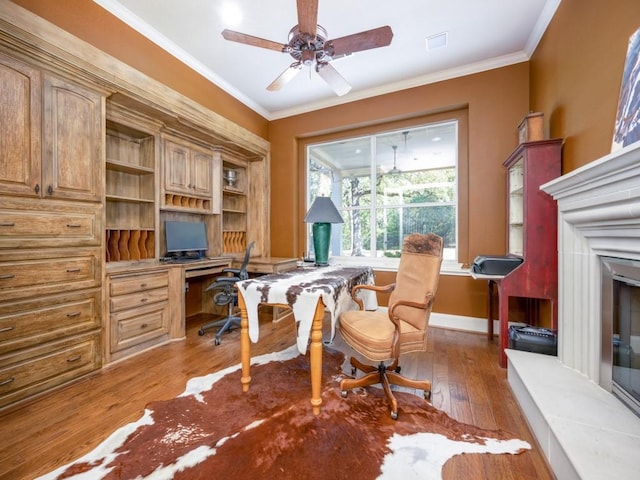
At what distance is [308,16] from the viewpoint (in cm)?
173

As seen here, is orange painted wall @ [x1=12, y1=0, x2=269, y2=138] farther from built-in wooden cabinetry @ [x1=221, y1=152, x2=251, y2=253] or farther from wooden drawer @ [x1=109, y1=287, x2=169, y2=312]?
wooden drawer @ [x1=109, y1=287, x2=169, y2=312]

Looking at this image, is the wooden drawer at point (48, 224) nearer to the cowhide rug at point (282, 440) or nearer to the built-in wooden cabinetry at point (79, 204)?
the built-in wooden cabinetry at point (79, 204)

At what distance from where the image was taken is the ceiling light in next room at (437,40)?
106 inches

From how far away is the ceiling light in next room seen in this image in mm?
2705

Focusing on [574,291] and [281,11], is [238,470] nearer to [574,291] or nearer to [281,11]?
[574,291]

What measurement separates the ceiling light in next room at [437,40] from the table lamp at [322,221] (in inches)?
77.2

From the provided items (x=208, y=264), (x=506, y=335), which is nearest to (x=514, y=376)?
(x=506, y=335)

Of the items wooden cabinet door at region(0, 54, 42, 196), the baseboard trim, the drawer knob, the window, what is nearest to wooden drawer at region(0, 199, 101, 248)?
wooden cabinet door at region(0, 54, 42, 196)

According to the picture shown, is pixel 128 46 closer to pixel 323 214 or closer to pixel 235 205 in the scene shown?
pixel 235 205

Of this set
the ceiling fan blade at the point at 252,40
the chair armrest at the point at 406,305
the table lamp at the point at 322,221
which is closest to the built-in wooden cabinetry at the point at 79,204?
the ceiling fan blade at the point at 252,40

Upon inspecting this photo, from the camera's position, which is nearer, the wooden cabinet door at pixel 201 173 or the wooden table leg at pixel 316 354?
the wooden table leg at pixel 316 354

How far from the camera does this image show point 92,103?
223 cm

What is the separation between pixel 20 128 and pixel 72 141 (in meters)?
0.29

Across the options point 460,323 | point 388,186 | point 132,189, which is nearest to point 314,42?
point 388,186
